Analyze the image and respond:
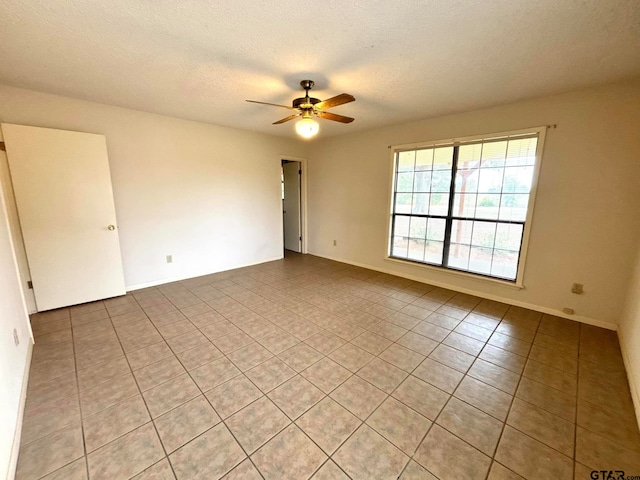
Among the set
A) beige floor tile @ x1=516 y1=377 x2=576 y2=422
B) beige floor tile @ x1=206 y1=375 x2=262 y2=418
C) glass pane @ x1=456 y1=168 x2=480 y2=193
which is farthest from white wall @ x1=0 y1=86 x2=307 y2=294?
beige floor tile @ x1=516 y1=377 x2=576 y2=422

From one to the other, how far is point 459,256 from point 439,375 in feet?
7.00

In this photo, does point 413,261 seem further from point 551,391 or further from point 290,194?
point 290,194

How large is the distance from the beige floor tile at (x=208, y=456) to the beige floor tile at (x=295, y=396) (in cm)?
35

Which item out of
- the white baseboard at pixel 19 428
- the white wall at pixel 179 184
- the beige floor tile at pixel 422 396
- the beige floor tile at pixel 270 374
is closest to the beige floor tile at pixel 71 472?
the white baseboard at pixel 19 428

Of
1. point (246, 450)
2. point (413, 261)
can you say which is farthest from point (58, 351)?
point (413, 261)

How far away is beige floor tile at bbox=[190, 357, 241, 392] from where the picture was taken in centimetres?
189

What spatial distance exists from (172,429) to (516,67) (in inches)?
142

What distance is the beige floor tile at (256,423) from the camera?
1460mm

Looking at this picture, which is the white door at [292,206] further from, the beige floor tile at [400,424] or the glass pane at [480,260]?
the beige floor tile at [400,424]

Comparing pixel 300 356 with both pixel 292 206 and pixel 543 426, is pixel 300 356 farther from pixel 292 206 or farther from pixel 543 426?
pixel 292 206

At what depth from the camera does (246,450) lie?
1.40 meters

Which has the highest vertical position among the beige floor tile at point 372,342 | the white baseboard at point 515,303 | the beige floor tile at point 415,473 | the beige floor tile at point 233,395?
the white baseboard at point 515,303

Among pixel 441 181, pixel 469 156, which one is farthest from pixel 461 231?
pixel 469 156

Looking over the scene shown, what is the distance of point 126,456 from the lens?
4.47ft
